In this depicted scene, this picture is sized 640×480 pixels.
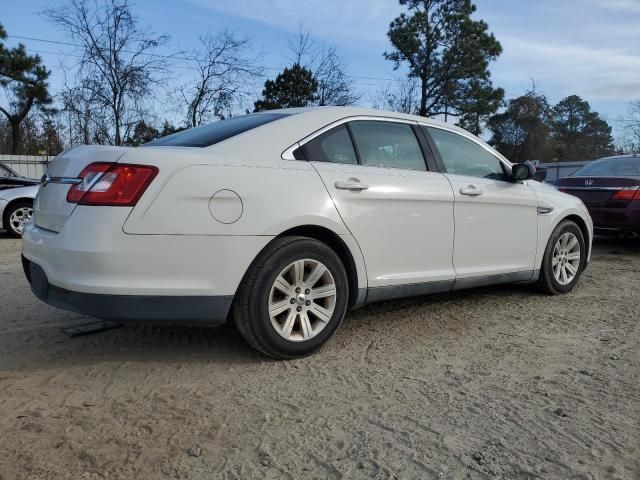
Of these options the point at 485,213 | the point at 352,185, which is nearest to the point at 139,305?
the point at 352,185

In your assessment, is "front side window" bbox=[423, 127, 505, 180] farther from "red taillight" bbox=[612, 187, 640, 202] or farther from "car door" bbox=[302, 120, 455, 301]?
"red taillight" bbox=[612, 187, 640, 202]

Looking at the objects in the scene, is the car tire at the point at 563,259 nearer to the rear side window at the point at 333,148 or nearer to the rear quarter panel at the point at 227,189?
the rear side window at the point at 333,148

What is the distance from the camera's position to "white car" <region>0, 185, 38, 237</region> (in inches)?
367

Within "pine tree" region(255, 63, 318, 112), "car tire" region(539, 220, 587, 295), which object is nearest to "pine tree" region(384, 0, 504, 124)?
"pine tree" region(255, 63, 318, 112)

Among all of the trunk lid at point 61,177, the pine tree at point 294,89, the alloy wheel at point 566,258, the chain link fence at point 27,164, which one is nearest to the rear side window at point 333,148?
the trunk lid at point 61,177

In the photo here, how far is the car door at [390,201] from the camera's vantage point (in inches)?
136

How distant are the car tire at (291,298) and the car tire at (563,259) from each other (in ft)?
7.86

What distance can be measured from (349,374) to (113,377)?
4.34ft

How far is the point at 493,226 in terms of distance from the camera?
14.3ft

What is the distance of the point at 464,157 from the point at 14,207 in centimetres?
813

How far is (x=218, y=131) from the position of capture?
354 cm

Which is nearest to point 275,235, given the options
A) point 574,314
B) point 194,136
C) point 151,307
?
point 151,307

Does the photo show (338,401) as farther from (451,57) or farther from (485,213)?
(451,57)

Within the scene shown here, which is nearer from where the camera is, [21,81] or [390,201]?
[390,201]
